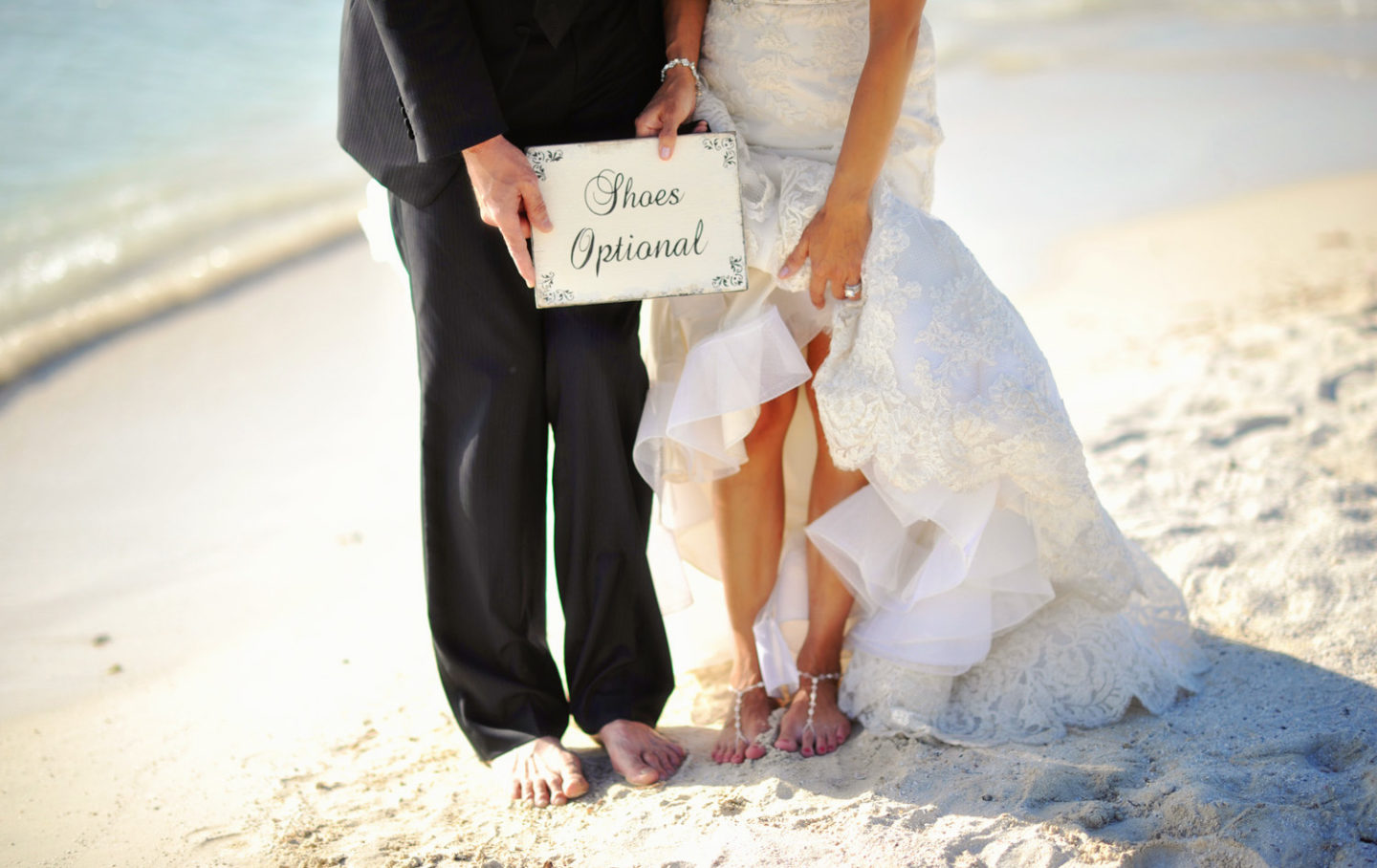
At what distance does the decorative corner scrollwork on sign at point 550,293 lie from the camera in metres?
1.96

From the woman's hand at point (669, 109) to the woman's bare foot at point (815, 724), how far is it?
1104 millimetres

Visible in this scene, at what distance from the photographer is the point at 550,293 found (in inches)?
77.2

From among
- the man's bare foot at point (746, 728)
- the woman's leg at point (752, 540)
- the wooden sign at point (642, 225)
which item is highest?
the wooden sign at point (642, 225)

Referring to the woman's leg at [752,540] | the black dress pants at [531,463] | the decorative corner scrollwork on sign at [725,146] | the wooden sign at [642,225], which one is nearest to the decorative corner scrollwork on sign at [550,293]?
the wooden sign at [642,225]


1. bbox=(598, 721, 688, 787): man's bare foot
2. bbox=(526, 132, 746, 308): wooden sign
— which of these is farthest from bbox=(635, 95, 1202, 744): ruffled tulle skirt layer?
bbox=(598, 721, 688, 787): man's bare foot

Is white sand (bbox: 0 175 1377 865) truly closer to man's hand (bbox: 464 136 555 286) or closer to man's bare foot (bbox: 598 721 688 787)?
man's bare foot (bbox: 598 721 688 787)

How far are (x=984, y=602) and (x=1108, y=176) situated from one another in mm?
4429

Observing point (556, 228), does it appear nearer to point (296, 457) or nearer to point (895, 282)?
point (895, 282)

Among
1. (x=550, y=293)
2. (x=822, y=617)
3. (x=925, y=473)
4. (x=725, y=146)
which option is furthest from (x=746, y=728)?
(x=725, y=146)

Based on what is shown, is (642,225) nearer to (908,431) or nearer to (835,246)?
(835,246)

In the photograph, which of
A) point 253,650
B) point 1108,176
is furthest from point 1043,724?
point 1108,176

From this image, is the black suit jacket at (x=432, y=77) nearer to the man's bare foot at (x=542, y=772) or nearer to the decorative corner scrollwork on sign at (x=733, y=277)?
the decorative corner scrollwork on sign at (x=733, y=277)

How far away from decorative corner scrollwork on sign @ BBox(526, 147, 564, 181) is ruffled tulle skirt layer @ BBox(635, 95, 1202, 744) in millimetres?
335

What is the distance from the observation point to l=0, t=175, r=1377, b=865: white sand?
1861 mm
